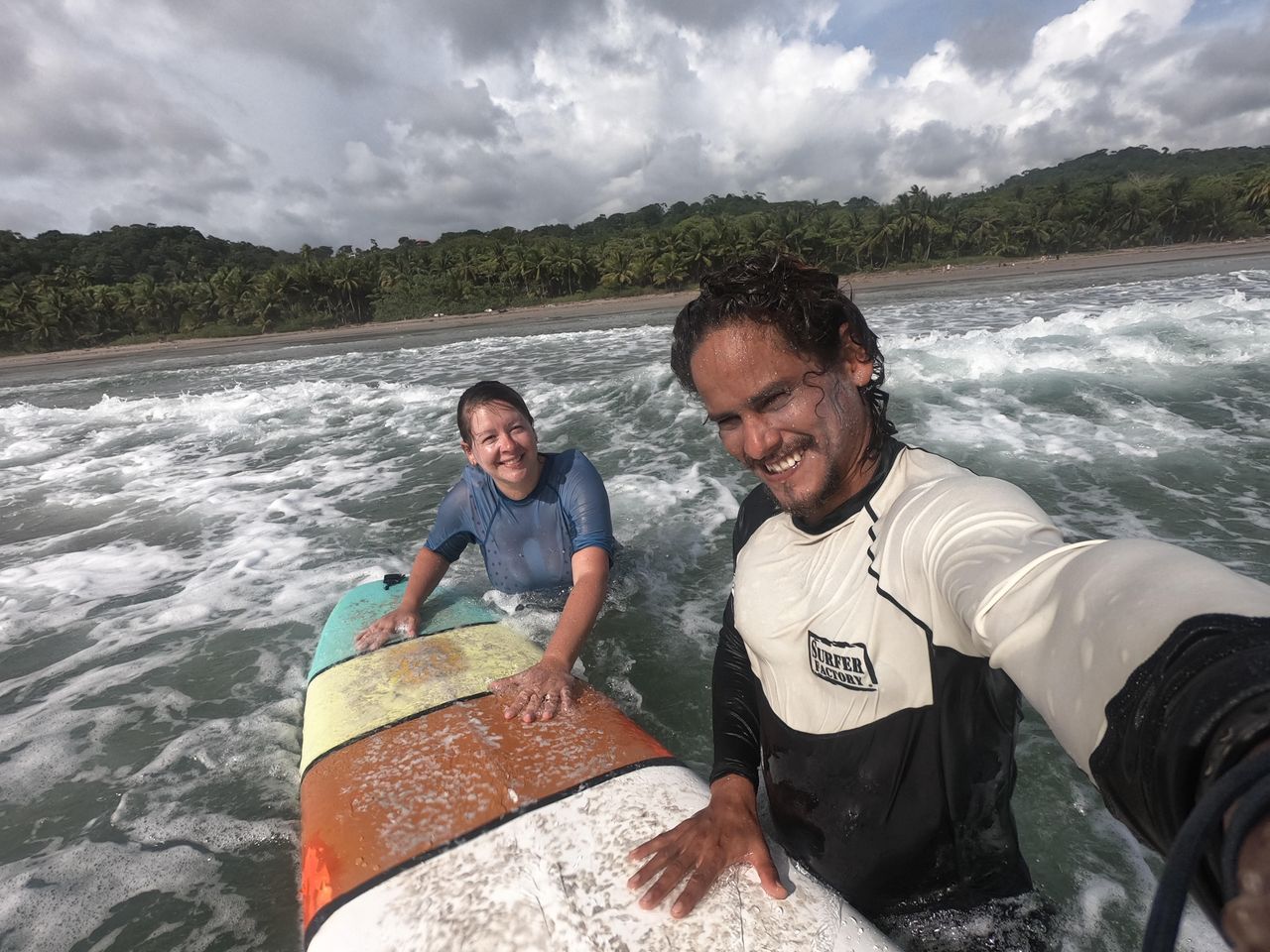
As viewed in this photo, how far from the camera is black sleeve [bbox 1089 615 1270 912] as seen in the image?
718 mm

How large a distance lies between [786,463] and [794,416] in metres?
0.12

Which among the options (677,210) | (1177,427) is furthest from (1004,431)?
(677,210)

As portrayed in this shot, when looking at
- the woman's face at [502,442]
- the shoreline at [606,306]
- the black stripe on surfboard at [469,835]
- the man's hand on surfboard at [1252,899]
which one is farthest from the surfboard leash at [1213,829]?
the shoreline at [606,306]

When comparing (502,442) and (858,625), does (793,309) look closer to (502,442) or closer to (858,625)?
(858,625)

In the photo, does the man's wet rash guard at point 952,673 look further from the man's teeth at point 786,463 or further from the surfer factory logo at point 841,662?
the man's teeth at point 786,463

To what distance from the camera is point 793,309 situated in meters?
1.61

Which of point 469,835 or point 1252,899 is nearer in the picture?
point 1252,899

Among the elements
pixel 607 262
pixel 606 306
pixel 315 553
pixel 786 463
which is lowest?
pixel 315 553

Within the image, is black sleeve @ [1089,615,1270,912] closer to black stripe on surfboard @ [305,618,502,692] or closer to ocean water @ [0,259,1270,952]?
ocean water @ [0,259,1270,952]

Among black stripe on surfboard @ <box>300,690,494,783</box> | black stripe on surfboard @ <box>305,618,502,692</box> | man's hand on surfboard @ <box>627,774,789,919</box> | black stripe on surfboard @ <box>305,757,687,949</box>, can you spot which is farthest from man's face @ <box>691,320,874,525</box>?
black stripe on surfboard @ <box>305,618,502,692</box>

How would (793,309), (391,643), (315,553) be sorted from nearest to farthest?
(793,309) < (391,643) < (315,553)

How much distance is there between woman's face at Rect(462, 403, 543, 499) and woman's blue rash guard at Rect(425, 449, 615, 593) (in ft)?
0.68

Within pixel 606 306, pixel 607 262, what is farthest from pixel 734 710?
pixel 607 262

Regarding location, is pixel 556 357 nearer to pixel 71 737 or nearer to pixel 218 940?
pixel 71 737
